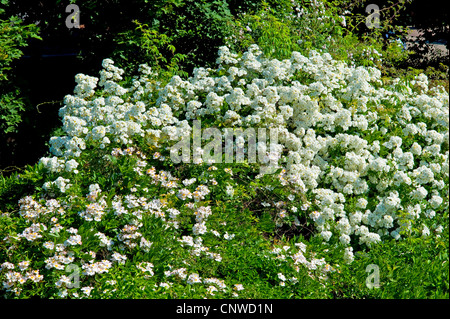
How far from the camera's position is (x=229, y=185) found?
14.0 ft

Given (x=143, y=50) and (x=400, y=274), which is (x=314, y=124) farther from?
(x=143, y=50)

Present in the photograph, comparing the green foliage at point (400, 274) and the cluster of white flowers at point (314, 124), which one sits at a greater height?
the cluster of white flowers at point (314, 124)

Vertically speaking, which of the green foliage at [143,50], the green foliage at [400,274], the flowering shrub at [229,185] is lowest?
the green foliage at [400,274]

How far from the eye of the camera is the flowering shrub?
3.51 meters

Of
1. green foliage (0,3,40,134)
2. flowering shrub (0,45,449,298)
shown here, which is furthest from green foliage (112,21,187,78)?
green foliage (0,3,40,134)

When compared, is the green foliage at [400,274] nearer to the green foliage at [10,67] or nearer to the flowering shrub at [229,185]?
the flowering shrub at [229,185]

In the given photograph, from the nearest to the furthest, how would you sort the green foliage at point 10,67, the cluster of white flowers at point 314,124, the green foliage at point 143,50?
the cluster of white flowers at point 314,124 < the green foliage at point 10,67 < the green foliage at point 143,50

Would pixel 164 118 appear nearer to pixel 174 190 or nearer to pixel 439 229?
pixel 174 190

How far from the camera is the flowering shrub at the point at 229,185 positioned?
138 inches

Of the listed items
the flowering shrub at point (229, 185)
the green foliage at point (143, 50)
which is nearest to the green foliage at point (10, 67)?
the green foliage at point (143, 50)

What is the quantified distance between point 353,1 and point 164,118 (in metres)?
5.10

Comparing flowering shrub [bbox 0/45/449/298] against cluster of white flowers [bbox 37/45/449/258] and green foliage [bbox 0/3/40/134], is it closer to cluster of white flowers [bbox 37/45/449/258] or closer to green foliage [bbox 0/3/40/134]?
cluster of white flowers [bbox 37/45/449/258]
